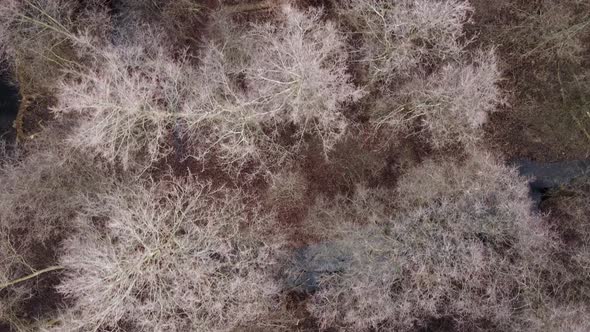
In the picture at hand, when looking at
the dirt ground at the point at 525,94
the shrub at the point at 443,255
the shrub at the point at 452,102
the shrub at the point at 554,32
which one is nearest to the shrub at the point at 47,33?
the shrub at the point at 452,102

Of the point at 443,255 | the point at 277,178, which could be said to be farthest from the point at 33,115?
the point at 443,255

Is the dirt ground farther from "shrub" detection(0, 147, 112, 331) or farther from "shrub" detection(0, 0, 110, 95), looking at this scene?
"shrub" detection(0, 147, 112, 331)

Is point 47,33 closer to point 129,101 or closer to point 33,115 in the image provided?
point 33,115

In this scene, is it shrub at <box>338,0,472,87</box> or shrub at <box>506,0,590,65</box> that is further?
shrub at <box>506,0,590,65</box>

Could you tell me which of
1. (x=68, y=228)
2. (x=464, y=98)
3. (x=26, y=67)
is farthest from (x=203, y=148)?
(x=464, y=98)

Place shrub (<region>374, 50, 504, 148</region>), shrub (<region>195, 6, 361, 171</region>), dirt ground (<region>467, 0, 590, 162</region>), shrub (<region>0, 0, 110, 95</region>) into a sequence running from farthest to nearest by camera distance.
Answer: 1. dirt ground (<region>467, 0, 590, 162</region>)
2. shrub (<region>0, 0, 110, 95</region>)
3. shrub (<region>374, 50, 504, 148</region>)
4. shrub (<region>195, 6, 361, 171</region>)

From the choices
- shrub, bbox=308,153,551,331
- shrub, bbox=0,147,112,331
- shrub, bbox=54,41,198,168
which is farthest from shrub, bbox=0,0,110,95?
shrub, bbox=308,153,551,331
